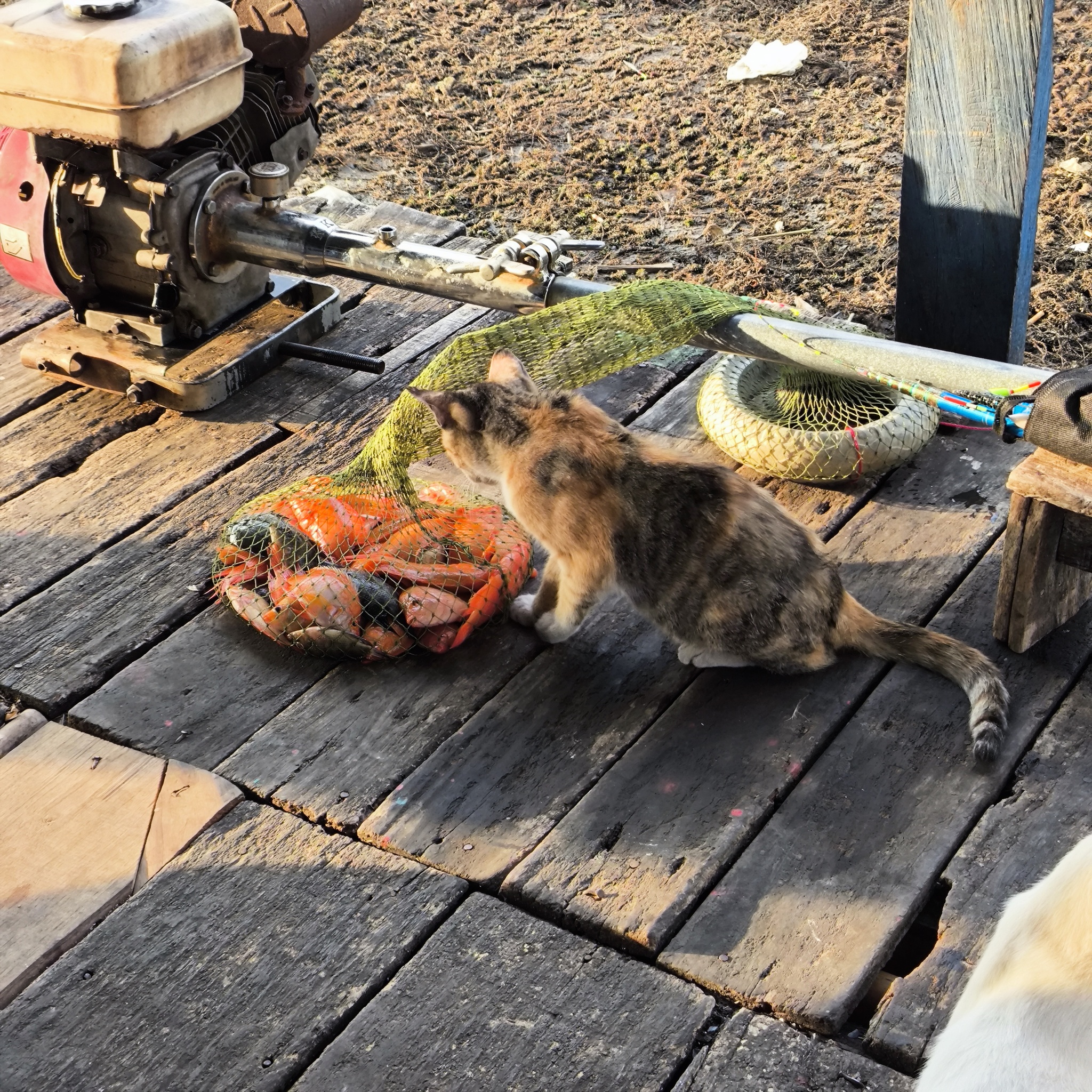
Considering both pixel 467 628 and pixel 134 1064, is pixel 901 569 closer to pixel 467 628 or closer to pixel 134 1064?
pixel 467 628

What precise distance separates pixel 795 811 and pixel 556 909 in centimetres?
60

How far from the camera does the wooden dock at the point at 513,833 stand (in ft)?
8.68

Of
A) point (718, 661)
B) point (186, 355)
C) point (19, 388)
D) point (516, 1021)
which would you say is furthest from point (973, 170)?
point (19, 388)

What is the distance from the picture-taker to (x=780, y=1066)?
2.56 metres

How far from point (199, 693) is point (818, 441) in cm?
189

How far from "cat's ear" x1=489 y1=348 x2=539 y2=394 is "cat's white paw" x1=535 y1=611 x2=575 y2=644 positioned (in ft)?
1.96

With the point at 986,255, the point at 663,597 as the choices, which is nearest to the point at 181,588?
the point at 663,597

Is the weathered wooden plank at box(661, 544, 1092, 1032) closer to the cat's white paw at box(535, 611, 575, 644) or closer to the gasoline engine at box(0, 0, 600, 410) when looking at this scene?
the cat's white paw at box(535, 611, 575, 644)

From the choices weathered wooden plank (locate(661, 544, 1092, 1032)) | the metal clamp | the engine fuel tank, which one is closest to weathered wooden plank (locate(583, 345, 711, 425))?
the metal clamp

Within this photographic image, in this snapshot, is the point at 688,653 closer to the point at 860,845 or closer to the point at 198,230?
the point at 860,845

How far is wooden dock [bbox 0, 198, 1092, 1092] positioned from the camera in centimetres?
264

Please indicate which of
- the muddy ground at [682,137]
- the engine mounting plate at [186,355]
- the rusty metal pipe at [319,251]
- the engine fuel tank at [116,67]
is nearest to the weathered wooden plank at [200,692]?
the engine mounting plate at [186,355]

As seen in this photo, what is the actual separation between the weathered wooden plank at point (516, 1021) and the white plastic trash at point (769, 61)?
5.19 metres

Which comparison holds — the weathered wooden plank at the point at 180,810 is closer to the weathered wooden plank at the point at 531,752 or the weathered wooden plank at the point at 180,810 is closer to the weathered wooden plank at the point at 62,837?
the weathered wooden plank at the point at 62,837
